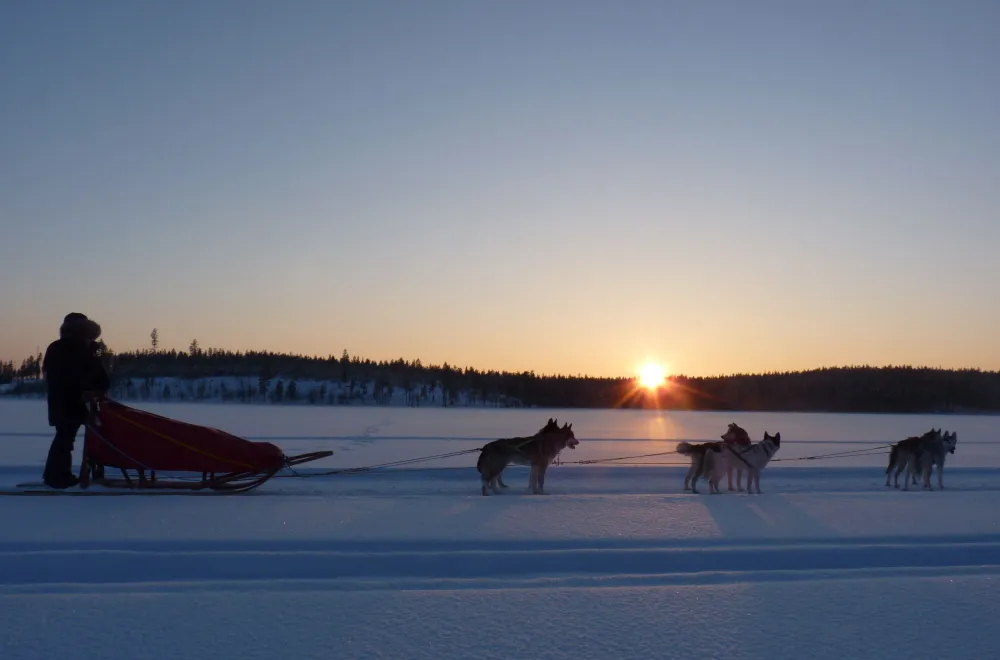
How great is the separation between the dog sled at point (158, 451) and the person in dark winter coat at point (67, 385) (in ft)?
0.58

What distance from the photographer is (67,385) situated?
7469 mm

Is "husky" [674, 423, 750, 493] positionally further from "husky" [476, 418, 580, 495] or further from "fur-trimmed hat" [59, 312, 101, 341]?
"fur-trimmed hat" [59, 312, 101, 341]

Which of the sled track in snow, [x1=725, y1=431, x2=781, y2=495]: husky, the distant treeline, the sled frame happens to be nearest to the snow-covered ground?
the sled track in snow

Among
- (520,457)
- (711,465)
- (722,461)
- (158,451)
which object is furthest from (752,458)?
(158,451)

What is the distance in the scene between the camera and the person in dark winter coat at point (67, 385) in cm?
746

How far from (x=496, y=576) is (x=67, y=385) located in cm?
549

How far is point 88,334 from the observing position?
7648mm

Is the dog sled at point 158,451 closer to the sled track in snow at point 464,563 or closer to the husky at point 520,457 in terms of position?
the husky at point 520,457

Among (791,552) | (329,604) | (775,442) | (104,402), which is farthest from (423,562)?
(775,442)

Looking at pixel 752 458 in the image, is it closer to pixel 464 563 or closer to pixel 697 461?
pixel 697 461

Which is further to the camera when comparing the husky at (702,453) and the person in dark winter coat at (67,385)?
the husky at (702,453)

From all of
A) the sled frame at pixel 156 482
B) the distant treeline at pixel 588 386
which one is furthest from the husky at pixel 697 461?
the distant treeline at pixel 588 386

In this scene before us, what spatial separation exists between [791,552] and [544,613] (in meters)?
2.34

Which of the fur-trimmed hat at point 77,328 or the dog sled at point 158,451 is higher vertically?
the fur-trimmed hat at point 77,328
